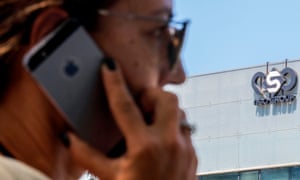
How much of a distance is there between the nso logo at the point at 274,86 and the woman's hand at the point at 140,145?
21959 millimetres

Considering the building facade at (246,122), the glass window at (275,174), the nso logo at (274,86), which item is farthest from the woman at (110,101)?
the nso logo at (274,86)

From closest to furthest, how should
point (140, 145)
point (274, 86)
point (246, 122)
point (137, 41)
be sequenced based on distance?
point (140, 145) → point (137, 41) → point (246, 122) → point (274, 86)

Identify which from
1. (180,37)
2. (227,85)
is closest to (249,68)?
(227,85)

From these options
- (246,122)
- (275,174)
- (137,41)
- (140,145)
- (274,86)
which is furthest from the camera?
(274,86)

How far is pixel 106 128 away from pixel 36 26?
0.59 feet

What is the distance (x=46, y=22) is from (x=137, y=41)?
0.14 meters

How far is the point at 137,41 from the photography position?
4.89 ft

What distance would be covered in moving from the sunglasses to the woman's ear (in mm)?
61

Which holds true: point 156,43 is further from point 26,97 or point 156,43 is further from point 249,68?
point 249,68

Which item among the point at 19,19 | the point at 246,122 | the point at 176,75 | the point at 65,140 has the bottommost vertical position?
the point at 246,122

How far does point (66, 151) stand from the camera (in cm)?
142

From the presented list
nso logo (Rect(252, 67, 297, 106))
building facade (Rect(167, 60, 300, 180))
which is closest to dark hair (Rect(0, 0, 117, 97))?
building facade (Rect(167, 60, 300, 180))

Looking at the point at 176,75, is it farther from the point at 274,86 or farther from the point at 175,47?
the point at 274,86

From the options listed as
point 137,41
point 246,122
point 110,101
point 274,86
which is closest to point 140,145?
point 110,101
